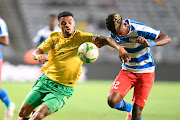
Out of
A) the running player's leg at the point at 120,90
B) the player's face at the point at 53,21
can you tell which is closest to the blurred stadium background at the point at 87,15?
the player's face at the point at 53,21

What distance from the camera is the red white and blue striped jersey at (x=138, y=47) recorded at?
4.87 meters

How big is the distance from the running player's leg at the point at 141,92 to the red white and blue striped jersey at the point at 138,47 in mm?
116

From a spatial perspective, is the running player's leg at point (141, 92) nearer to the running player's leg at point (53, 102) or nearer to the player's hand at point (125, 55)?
the player's hand at point (125, 55)

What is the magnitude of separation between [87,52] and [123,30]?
776mm

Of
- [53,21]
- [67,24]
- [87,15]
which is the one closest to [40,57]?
[67,24]

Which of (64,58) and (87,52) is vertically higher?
(87,52)

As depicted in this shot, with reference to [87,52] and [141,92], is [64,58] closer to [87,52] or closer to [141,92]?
[87,52]

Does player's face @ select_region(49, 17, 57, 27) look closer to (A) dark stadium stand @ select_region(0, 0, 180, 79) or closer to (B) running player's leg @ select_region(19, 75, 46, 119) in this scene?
(B) running player's leg @ select_region(19, 75, 46, 119)

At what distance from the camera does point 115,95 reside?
494 centimetres

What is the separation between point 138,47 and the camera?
16.6 feet

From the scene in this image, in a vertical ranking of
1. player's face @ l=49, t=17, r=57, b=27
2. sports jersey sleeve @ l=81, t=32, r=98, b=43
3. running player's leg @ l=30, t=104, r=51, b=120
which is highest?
sports jersey sleeve @ l=81, t=32, r=98, b=43

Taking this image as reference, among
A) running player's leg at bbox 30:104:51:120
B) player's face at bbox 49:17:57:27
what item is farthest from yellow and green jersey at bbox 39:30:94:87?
player's face at bbox 49:17:57:27

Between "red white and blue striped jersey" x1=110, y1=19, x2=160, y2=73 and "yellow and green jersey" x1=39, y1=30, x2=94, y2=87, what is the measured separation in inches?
26.1

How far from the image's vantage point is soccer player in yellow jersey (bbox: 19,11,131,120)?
14.9 ft
